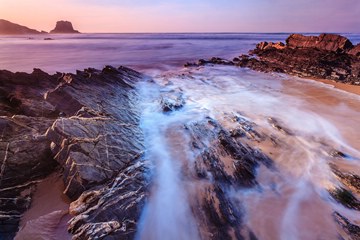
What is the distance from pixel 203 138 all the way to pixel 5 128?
579cm

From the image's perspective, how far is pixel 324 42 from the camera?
26.4m

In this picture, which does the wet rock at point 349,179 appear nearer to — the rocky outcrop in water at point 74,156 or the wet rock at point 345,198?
the wet rock at point 345,198

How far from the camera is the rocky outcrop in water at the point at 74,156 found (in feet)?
16.3

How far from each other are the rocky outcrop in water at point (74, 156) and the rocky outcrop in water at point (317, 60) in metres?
16.5

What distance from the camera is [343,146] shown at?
8.29 m

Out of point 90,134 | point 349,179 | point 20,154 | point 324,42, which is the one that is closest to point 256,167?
point 349,179

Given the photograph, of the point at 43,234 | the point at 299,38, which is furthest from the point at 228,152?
the point at 299,38

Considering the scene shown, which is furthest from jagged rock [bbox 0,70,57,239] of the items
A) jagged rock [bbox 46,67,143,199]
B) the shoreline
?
the shoreline

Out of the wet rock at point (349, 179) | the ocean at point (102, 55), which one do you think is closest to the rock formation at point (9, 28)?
the ocean at point (102, 55)

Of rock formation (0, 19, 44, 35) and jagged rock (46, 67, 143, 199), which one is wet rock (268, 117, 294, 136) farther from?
rock formation (0, 19, 44, 35)

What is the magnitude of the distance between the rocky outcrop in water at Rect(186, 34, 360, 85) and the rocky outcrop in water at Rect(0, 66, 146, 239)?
16.5m

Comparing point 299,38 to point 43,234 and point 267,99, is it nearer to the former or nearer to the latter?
point 267,99

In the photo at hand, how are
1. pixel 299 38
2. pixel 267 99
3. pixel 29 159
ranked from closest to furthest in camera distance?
1. pixel 29 159
2. pixel 267 99
3. pixel 299 38

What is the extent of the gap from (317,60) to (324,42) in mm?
5587
